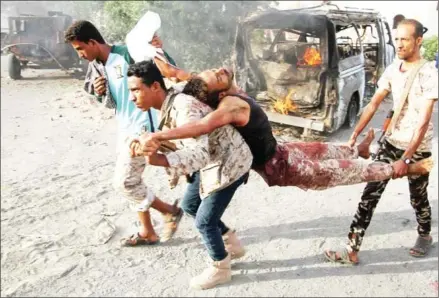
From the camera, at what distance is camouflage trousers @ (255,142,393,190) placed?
9.86ft

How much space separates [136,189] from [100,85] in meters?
0.86

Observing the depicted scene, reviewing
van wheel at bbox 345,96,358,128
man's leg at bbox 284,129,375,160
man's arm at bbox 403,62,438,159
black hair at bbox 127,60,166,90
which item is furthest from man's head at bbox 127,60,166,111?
van wheel at bbox 345,96,358,128

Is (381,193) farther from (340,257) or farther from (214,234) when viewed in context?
(214,234)

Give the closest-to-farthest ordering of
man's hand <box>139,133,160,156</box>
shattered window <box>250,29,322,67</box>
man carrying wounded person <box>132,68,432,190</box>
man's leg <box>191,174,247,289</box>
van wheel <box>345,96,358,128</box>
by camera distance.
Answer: man's hand <box>139,133,160,156</box> < man carrying wounded person <box>132,68,432,190</box> < man's leg <box>191,174,247,289</box> < shattered window <box>250,29,322,67</box> < van wheel <box>345,96,358,128</box>

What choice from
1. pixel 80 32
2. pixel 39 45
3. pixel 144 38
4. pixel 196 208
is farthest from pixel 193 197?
pixel 39 45

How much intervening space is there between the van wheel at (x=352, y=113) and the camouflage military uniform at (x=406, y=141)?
13.2ft

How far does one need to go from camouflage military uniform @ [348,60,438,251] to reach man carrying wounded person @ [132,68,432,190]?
173 mm

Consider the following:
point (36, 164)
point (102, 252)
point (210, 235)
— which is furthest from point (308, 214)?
point (36, 164)

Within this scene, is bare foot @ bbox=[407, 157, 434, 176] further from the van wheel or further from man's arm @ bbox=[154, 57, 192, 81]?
the van wheel

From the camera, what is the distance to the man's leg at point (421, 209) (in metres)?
3.42

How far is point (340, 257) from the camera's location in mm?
3588

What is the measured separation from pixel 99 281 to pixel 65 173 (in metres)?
2.40

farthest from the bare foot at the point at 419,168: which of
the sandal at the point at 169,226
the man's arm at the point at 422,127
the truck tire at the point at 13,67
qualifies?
the truck tire at the point at 13,67

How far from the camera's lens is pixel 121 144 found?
353 centimetres
